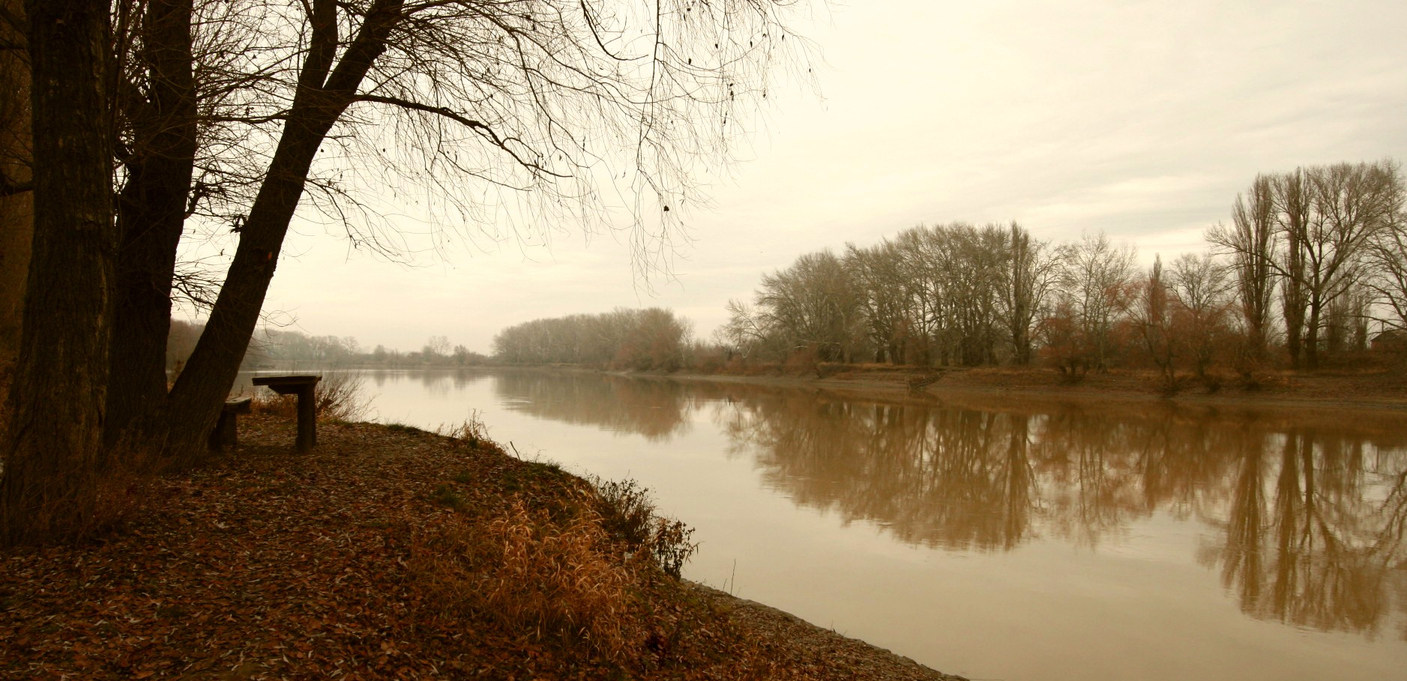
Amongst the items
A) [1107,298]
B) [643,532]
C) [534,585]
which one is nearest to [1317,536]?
[643,532]

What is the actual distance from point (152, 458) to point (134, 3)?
2799 millimetres

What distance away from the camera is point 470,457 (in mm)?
7324

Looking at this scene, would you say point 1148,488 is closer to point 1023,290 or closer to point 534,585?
point 534,585

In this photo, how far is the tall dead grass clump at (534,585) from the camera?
388 cm

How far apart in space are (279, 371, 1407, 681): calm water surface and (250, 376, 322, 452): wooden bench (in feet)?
13.5

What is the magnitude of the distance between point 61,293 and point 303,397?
2.95 metres

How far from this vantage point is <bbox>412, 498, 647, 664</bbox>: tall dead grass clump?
A: 3.88 meters

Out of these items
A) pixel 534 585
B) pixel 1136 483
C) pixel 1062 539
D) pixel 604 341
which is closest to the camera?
pixel 534 585

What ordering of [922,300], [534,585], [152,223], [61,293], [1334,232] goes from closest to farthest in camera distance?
[61,293] → [534,585] → [152,223] → [1334,232] → [922,300]

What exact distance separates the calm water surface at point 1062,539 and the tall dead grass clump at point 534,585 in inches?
116

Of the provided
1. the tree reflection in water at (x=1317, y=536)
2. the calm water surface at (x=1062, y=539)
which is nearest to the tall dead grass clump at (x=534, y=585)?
the calm water surface at (x=1062, y=539)

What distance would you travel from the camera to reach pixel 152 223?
4.98 metres

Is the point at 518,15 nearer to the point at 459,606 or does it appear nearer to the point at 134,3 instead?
the point at 134,3

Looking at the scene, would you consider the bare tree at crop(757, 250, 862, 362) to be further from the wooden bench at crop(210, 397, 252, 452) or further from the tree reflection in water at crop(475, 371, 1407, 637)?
the wooden bench at crop(210, 397, 252, 452)
